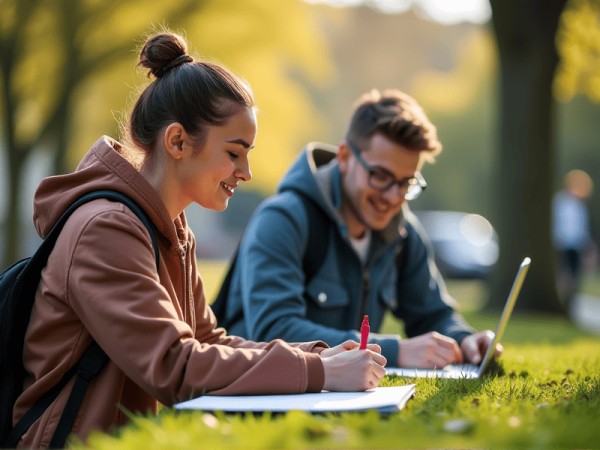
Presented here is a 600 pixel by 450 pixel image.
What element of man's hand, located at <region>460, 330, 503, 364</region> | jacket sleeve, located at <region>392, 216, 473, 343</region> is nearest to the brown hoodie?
man's hand, located at <region>460, 330, 503, 364</region>

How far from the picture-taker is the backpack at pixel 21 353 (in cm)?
323

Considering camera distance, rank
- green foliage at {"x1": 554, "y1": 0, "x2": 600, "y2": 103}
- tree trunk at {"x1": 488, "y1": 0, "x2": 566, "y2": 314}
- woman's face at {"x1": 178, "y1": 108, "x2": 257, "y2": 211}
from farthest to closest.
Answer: green foliage at {"x1": 554, "y1": 0, "x2": 600, "y2": 103}, tree trunk at {"x1": 488, "y1": 0, "x2": 566, "y2": 314}, woman's face at {"x1": 178, "y1": 108, "x2": 257, "y2": 211}

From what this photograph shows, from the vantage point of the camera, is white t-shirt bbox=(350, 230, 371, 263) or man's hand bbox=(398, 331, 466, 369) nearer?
man's hand bbox=(398, 331, 466, 369)

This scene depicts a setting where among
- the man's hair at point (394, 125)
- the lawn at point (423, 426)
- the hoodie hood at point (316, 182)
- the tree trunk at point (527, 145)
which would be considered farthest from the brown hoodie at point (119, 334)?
the tree trunk at point (527, 145)

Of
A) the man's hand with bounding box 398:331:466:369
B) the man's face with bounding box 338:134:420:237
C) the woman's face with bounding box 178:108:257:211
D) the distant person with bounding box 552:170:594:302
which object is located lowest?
the distant person with bounding box 552:170:594:302

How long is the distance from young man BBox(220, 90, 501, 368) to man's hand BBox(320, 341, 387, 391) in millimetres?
1512

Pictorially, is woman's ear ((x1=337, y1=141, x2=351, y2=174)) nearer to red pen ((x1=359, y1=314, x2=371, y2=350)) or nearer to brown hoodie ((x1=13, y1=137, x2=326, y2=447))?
red pen ((x1=359, y1=314, x2=371, y2=350))

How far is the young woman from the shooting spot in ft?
10.4

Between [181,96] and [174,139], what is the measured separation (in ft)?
0.51

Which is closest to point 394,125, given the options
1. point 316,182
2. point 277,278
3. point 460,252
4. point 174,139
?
point 316,182

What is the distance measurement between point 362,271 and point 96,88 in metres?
20.3

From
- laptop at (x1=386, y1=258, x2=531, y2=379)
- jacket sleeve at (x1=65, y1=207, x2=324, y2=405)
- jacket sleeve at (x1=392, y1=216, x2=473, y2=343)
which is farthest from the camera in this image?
jacket sleeve at (x1=392, y1=216, x2=473, y2=343)

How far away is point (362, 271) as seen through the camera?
5699 millimetres

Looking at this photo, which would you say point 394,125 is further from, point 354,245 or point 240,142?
point 240,142
